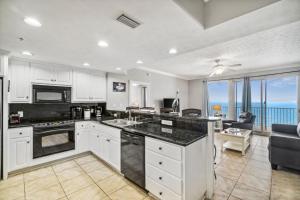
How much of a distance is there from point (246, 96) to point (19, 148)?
7475mm

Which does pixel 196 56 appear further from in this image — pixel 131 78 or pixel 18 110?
pixel 18 110

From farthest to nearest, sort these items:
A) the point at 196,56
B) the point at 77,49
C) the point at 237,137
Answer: the point at 196,56
the point at 237,137
the point at 77,49

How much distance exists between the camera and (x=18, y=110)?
3.11 metres

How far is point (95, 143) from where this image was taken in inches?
129

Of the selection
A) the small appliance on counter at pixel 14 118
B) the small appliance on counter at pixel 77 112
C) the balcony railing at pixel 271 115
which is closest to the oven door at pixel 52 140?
the small appliance on counter at pixel 14 118

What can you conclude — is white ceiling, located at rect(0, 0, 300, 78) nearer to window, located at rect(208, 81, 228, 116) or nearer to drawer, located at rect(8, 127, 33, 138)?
drawer, located at rect(8, 127, 33, 138)

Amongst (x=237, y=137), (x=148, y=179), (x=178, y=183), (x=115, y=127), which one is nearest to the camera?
(x=178, y=183)

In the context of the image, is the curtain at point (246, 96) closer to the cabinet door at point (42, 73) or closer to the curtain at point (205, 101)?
the curtain at point (205, 101)

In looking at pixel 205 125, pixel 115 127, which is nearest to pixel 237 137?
pixel 205 125

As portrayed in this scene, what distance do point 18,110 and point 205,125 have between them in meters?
3.96

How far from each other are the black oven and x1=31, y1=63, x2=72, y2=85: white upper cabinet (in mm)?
1086

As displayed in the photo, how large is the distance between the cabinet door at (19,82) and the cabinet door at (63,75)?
532 millimetres

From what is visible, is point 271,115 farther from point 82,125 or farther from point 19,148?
point 19,148

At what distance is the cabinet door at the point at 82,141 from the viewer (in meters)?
3.34
